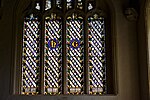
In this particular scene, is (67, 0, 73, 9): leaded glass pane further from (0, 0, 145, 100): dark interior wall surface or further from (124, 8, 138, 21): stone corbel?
(124, 8, 138, 21): stone corbel

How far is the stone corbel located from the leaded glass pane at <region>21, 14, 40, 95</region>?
1834mm

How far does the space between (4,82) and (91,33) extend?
6.54 feet

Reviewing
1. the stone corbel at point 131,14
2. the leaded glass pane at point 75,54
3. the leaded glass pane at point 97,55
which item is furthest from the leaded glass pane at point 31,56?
the stone corbel at point 131,14

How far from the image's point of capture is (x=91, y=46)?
24.9 feet

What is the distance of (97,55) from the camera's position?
7.54 m

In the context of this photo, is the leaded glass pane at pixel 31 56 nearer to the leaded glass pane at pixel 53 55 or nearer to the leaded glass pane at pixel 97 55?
the leaded glass pane at pixel 53 55

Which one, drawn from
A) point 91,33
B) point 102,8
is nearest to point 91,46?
point 91,33

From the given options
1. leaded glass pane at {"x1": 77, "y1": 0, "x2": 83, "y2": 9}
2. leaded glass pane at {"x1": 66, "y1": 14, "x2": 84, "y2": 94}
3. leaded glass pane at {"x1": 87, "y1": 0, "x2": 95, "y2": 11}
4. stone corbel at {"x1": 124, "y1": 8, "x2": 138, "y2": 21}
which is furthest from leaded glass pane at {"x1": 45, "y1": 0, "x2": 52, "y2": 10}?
stone corbel at {"x1": 124, "y1": 8, "x2": 138, "y2": 21}

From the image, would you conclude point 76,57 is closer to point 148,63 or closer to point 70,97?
point 70,97

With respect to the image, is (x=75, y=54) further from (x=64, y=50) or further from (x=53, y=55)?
(x=53, y=55)

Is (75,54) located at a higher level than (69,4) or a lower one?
lower

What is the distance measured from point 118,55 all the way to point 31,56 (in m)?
1.75

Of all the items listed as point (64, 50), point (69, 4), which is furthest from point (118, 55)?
point (69, 4)

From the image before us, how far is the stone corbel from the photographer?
7301 mm
